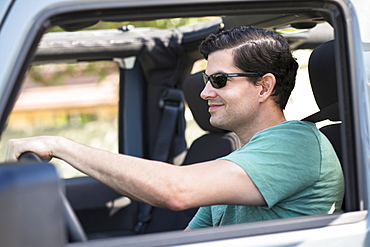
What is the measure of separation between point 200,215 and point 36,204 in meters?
1.14

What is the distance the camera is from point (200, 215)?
6.99 ft

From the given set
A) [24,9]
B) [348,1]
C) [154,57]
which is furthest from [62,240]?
[154,57]

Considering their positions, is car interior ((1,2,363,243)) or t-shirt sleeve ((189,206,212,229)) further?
car interior ((1,2,363,243))

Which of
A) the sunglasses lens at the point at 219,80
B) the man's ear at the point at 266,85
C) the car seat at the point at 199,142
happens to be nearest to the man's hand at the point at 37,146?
the sunglasses lens at the point at 219,80

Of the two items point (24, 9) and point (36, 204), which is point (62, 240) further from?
point (24, 9)

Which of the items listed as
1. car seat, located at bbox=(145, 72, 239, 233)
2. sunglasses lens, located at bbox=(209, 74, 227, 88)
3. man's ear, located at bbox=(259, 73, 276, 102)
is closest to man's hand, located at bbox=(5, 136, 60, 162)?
sunglasses lens, located at bbox=(209, 74, 227, 88)

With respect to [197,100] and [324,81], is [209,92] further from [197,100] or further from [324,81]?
[197,100]

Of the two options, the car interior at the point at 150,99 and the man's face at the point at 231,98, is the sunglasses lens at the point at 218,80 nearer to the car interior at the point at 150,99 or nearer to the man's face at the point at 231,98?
the man's face at the point at 231,98

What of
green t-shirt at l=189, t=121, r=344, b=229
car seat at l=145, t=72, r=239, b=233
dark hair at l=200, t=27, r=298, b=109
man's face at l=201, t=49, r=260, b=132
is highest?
dark hair at l=200, t=27, r=298, b=109

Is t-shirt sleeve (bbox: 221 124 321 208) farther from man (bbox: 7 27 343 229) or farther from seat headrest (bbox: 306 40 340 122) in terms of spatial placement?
seat headrest (bbox: 306 40 340 122)

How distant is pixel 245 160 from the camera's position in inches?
62.6

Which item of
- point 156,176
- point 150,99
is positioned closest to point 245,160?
point 156,176

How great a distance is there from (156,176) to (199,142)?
1669 millimetres

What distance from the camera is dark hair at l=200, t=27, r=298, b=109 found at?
1965mm
